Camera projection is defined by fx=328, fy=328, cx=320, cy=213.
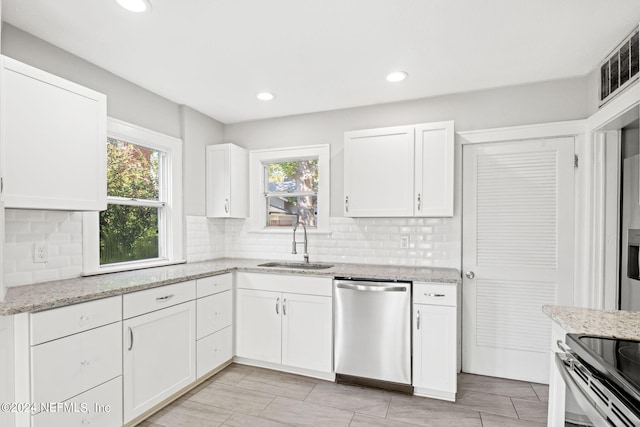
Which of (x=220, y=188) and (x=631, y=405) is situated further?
(x=220, y=188)

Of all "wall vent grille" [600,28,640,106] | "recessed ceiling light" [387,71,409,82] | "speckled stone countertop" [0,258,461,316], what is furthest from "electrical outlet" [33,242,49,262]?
"wall vent grille" [600,28,640,106]

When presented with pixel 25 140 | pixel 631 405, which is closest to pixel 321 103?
pixel 25 140

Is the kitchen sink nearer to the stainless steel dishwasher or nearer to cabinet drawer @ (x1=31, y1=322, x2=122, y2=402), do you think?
the stainless steel dishwasher

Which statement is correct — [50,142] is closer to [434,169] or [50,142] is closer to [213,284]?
[213,284]

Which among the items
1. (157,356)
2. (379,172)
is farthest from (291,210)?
(157,356)

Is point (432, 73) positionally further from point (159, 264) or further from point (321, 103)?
point (159, 264)

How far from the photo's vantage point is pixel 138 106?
2920 mm

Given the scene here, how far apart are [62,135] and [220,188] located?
1694mm

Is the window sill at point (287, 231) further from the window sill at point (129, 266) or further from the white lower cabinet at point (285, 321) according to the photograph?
the window sill at point (129, 266)

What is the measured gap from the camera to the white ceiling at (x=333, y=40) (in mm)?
1850

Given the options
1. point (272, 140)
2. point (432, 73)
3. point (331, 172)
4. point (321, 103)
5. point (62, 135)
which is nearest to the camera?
point (62, 135)

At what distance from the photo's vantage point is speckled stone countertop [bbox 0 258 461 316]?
1683 millimetres

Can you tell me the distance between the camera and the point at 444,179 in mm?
2814

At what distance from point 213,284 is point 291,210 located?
127cm
